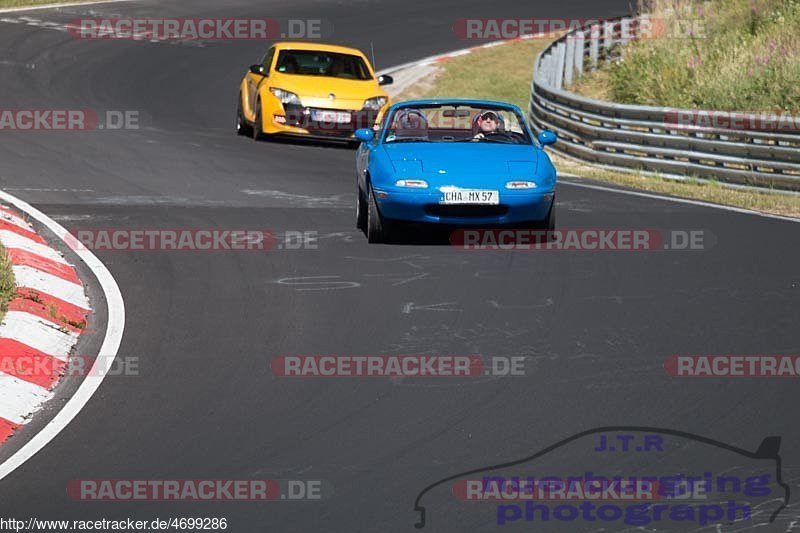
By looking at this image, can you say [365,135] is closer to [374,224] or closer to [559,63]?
[374,224]

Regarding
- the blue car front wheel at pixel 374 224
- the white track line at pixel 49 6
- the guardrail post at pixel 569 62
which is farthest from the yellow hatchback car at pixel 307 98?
the white track line at pixel 49 6

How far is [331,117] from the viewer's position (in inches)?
835

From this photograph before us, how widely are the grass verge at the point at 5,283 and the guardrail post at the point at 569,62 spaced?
18.8 meters

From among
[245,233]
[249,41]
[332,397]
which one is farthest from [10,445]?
[249,41]

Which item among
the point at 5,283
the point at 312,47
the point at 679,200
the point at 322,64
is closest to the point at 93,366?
the point at 5,283

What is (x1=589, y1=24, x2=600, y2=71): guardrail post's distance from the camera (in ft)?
96.7

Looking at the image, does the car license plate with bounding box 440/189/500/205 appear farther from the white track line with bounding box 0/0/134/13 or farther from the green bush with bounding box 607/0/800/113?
the white track line with bounding box 0/0/134/13

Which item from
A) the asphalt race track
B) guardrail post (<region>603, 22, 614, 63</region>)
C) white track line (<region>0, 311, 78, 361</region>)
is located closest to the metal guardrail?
the asphalt race track

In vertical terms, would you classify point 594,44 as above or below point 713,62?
below

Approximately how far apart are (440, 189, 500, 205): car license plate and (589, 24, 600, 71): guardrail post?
57.1 ft

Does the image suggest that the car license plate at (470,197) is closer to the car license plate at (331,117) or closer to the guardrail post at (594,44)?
the car license plate at (331,117)

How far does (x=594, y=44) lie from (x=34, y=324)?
70.0ft

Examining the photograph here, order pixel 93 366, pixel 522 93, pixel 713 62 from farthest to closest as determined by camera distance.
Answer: pixel 522 93 → pixel 713 62 → pixel 93 366

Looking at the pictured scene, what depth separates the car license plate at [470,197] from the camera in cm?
1266
